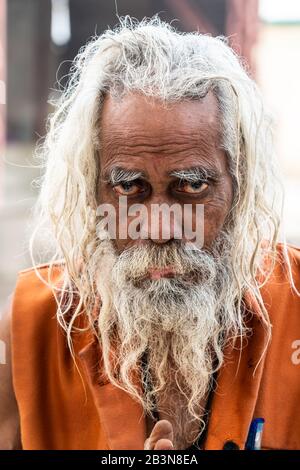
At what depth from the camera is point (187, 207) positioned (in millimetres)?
2176

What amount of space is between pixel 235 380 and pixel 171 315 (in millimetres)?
305

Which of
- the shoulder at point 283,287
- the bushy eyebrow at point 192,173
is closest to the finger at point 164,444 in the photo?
the shoulder at point 283,287

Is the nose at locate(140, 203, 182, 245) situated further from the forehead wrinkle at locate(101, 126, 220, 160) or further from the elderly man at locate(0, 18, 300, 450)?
the forehead wrinkle at locate(101, 126, 220, 160)

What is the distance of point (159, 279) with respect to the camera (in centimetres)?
220

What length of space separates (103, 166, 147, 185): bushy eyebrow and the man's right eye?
15 mm

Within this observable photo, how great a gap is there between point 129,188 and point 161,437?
78 cm

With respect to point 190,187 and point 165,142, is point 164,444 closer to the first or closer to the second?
point 190,187

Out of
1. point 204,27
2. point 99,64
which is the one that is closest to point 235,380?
point 99,64

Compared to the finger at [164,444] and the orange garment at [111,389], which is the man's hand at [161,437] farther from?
the orange garment at [111,389]

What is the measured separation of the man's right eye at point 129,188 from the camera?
2.18m

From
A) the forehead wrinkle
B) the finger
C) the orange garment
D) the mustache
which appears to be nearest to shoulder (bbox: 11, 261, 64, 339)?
the orange garment

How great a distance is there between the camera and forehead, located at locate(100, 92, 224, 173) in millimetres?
2117
